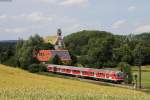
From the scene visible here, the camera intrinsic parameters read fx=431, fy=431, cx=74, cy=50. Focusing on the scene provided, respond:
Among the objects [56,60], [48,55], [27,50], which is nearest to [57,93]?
[27,50]

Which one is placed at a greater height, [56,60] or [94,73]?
[56,60]

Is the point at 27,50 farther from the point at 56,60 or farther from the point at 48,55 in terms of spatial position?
the point at 48,55

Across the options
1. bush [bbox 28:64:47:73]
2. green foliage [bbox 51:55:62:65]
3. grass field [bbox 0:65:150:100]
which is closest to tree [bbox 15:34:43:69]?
green foliage [bbox 51:55:62:65]

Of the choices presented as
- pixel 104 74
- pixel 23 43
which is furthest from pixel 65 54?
pixel 104 74

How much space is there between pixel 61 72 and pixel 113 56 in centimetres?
4554

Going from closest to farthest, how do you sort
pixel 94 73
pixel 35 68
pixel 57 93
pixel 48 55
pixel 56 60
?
pixel 57 93 → pixel 94 73 → pixel 35 68 → pixel 56 60 → pixel 48 55

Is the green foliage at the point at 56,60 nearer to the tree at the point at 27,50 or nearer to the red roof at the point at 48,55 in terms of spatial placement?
the red roof at the point at 48,55

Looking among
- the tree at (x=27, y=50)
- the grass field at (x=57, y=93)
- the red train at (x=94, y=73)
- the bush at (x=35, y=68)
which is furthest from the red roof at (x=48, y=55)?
the grass field at (x=57, y=93)

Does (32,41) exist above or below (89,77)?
above

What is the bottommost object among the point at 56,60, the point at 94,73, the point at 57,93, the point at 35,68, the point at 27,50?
the point at 94,73

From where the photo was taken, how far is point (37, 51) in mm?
118625

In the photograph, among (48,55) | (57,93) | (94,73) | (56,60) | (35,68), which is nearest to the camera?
(57,93)

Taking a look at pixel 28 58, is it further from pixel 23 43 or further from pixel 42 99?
pixel 42 99

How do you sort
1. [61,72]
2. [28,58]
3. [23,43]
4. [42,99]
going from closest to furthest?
[42,99]
[61,72]
[28,58]
[23,43]
